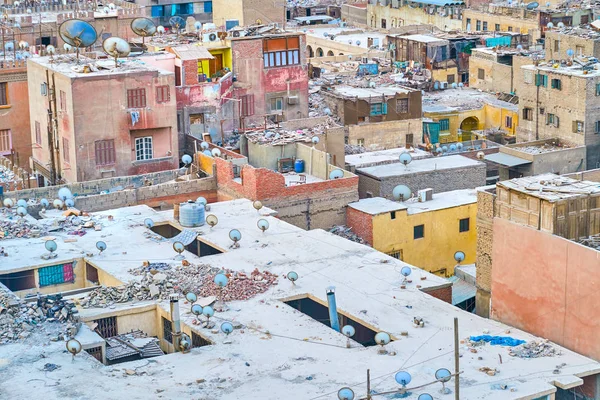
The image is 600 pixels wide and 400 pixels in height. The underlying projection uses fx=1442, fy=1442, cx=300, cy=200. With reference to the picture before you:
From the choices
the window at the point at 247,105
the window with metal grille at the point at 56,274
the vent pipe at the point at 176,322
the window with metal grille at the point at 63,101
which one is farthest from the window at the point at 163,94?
the vent pipe at the point at 176,322

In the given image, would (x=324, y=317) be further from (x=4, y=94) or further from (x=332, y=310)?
(x=4, y=94)

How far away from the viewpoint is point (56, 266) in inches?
2421

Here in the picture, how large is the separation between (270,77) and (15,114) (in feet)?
48.5

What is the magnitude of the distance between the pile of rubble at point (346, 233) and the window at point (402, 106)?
1733 cm

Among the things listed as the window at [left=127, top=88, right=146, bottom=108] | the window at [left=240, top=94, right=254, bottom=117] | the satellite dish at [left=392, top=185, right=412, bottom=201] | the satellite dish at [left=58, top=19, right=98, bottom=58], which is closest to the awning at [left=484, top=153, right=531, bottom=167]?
the satellite dish at [left=392, top=185, right=412, bottom=201]

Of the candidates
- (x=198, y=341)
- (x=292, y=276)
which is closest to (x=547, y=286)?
(x=292, y=276)

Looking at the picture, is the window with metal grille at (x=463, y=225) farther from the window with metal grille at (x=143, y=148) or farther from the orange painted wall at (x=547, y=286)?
the window with metal grille at (x=143, y=148)

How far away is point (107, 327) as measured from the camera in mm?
55719

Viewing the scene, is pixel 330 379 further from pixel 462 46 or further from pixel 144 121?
pixel 462 46

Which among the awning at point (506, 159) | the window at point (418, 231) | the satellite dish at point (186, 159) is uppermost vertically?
the satellite dish at point (186, 159)

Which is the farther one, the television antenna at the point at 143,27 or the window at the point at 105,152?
the television antenna at the point at 143,27

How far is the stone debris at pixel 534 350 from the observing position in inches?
2026

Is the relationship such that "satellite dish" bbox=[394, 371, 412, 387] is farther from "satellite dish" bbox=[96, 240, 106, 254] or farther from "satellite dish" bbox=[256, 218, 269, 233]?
"satellite dish" bbox=[96, 240, 106, 254]

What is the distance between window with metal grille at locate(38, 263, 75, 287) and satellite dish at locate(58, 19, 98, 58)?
18276mm
